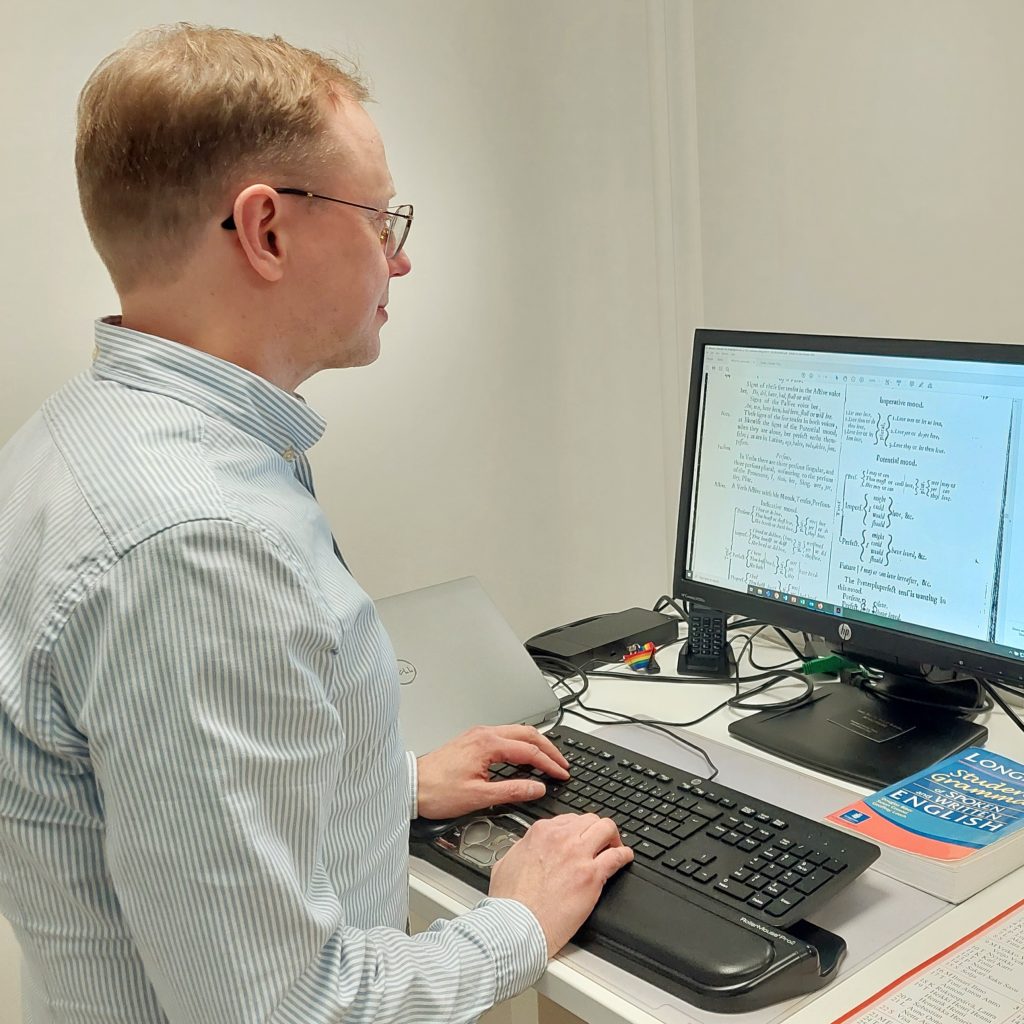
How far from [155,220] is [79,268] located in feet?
3.43

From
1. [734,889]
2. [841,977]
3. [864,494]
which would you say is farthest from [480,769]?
[864,494]

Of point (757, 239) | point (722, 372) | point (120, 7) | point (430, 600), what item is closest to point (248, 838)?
point (430, 600)

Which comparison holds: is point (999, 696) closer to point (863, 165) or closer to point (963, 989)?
point (963, 989)

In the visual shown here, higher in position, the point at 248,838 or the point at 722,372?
the point at 722,372

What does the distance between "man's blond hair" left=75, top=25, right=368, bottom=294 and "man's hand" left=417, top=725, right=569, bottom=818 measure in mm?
570

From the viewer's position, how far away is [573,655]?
1.60 metres

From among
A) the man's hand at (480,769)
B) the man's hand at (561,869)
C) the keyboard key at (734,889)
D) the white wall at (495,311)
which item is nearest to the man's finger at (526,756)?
the man's hand at (480,769)

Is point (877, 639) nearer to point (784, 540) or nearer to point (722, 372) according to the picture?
point (784, 540)

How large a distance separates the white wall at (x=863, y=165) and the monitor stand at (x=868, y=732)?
0.75 meters

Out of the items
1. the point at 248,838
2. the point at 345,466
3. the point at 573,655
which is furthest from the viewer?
the point at 345,466

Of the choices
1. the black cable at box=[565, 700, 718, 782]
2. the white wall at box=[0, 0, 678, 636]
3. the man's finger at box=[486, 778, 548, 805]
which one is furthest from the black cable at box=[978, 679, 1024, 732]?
the white wall at box=[0, 0, 678, 636]

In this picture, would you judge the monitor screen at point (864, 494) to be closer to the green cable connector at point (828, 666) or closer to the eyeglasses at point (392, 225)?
the green cable connector at point (828, 666)

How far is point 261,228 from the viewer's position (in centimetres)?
84

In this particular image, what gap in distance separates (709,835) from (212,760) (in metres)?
0.53
